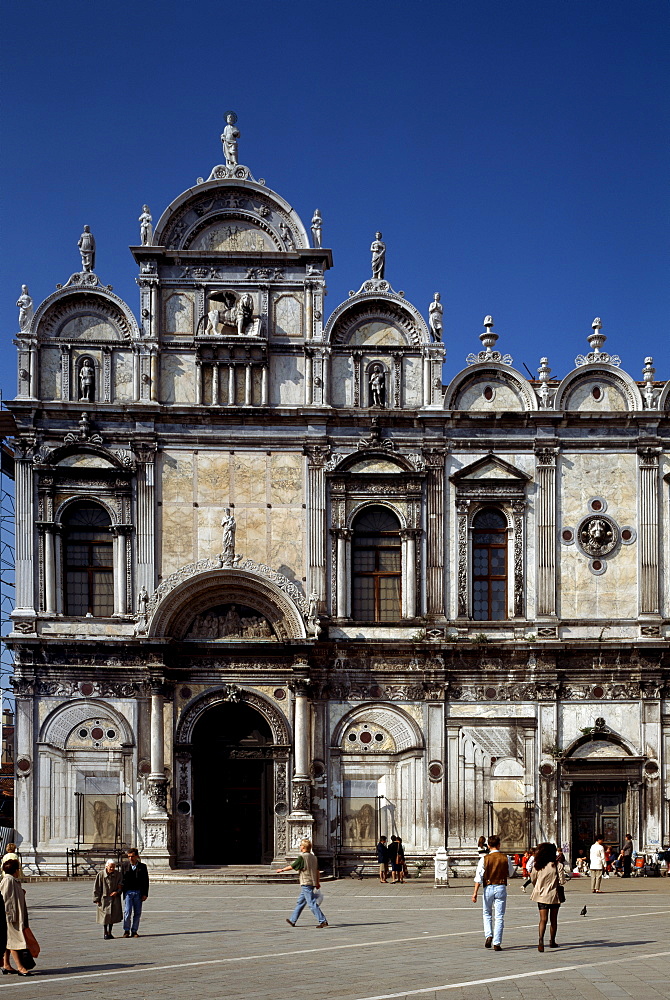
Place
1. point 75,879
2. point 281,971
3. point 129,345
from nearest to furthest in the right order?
point 281,971, point 75,879, point 129,345

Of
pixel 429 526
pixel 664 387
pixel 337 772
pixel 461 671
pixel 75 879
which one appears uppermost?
pixel 664 387

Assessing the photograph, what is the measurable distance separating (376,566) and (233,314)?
8.15 meters

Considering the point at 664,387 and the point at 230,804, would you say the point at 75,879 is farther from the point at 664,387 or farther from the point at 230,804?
the point at 664,387

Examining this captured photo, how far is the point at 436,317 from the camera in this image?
38.9 meters

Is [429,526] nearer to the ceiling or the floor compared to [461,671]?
nearer to the ceiling

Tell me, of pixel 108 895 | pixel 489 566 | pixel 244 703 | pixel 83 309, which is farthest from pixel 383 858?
pixel 83 309

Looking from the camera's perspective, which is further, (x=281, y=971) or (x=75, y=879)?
(x=75, y=879)

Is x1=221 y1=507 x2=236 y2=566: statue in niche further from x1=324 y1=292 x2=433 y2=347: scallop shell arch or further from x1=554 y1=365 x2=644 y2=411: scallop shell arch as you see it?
x1=554 y1=365 x2=644 y2=411: scallop shell arch

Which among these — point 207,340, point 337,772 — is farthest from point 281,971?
point 207,340

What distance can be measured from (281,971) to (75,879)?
1908 centimetres

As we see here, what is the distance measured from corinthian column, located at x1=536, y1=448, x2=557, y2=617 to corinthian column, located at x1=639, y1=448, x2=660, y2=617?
246 centimetres

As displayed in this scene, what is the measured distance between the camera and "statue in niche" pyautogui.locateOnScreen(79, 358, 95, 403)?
1507 inches

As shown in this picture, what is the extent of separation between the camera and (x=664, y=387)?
39.0m

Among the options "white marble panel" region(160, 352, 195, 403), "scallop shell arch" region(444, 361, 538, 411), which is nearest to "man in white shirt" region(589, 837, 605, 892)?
"scallop shell arch" region(444, 361, 538, 411)
